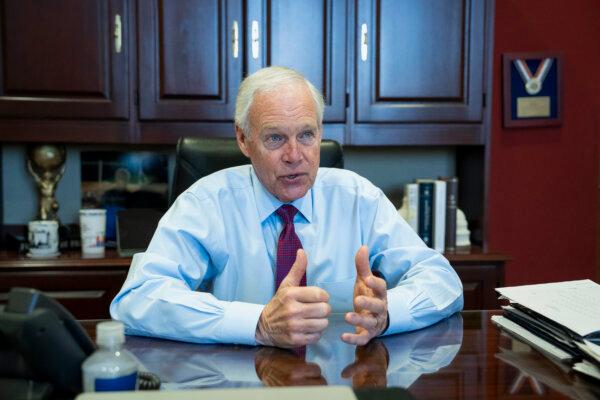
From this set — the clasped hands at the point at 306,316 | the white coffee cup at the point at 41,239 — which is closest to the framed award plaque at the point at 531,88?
the white coffee cup at the point at 41,239

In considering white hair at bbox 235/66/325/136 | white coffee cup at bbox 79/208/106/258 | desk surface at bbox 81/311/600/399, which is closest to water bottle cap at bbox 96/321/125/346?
desk surface at bbox 81/311/600/399

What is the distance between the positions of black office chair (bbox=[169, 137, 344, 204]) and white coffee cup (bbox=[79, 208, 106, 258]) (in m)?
0.70

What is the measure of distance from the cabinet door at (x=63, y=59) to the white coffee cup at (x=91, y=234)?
0.38 metres

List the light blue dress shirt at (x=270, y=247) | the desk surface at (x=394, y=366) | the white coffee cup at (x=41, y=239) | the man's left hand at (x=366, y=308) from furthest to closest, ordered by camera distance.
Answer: the white coffee cup at (x=41, y=239), the light blue dress shirt at (x=270, y=247), the man's left hand at (x=366, y=308), the desk surface at (x=394, y=366)

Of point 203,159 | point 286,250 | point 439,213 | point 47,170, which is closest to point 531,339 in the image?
point 286,250

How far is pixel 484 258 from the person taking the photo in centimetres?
259

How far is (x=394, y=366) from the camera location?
1014mm

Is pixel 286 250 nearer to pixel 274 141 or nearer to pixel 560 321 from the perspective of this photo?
pixel 274 141

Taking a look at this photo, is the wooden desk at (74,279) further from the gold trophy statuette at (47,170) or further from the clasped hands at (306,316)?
the clasped hands at (306,316)

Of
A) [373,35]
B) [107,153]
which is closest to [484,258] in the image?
[373,35]

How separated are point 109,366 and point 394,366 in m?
0.45

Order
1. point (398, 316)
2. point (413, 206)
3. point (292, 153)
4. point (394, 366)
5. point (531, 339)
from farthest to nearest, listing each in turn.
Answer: point (413, 206)
point (292, 153)
point (398, 316)
point (531, 339)
point (394, 366)

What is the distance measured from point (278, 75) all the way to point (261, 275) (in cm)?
49

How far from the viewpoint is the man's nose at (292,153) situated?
1574mm
